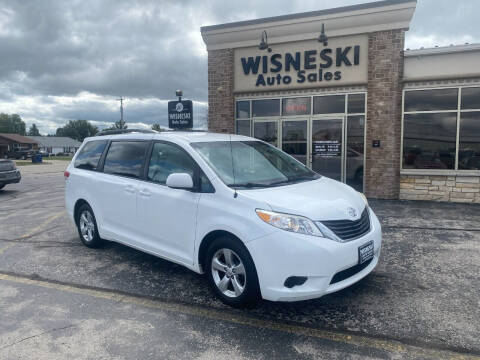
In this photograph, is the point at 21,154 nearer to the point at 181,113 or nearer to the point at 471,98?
the point at 181,113

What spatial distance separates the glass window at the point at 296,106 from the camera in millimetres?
10828

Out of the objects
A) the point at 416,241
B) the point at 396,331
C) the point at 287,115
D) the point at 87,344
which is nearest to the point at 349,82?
the point at 287,115

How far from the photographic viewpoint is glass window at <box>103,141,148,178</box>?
4816mm

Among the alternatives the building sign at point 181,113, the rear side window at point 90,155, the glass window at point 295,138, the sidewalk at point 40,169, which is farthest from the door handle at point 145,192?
the sidewalk at point 40,169

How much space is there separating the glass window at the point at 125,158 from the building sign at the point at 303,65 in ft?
22.3

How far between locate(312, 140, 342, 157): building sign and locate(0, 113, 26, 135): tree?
121 m

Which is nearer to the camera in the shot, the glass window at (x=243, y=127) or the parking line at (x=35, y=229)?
the parking line at (x=35, y=229)

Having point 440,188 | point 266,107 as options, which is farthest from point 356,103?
point 440,188

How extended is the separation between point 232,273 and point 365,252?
133 centimetres

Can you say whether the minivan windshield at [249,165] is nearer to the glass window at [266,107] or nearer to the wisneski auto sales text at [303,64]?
the wisneski auto sales text at [303,64]

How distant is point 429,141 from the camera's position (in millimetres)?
9805

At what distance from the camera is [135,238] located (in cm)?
472

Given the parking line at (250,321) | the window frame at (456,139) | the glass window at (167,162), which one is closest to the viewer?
the parking line at (250,321)

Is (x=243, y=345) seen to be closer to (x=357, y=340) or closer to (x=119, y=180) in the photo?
(x=357, y=340)
